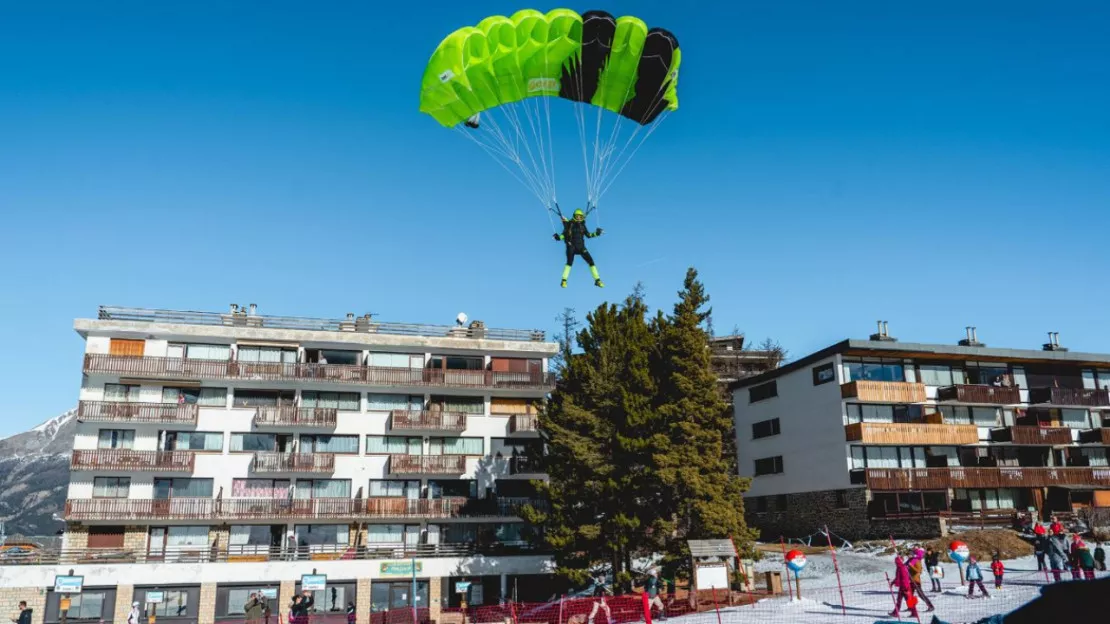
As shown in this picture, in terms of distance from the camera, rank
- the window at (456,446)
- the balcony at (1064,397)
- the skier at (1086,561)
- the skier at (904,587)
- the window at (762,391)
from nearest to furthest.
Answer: the skier at (904,587) → the skier at (1086,561) → the window at (456,446) → the balcony at (1064,397) → the window at (762,391)

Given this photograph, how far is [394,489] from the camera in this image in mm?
47188

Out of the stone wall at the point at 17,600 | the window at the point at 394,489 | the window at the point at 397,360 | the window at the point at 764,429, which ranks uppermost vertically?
the window at the point at 397,360

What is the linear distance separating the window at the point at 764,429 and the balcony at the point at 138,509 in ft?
105

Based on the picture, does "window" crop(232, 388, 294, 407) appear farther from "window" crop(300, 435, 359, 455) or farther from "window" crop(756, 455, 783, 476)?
"window" crop(756, 455, 783, 476)

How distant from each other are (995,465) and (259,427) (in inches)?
1618

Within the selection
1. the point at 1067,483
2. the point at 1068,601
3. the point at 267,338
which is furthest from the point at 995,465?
the point at 1068,601

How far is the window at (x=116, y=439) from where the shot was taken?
4431cm

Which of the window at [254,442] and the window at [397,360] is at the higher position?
the window at [397,360]

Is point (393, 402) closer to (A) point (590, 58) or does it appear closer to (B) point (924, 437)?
(A) point (590, 58)

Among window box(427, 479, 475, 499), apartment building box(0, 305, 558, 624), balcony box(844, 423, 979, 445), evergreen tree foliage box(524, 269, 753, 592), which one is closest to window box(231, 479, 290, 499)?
apartment building box(0, 305, 558, 624)

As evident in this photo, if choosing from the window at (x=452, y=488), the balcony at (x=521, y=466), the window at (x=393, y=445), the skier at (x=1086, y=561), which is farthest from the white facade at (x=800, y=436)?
the window at (x=393, y=445)

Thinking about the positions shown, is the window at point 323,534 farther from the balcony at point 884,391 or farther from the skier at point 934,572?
the skier at point 934,572

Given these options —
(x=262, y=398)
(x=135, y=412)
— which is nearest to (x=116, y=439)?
(x=135, y=412)

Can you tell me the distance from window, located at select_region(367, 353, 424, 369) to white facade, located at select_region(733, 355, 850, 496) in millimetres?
21354
